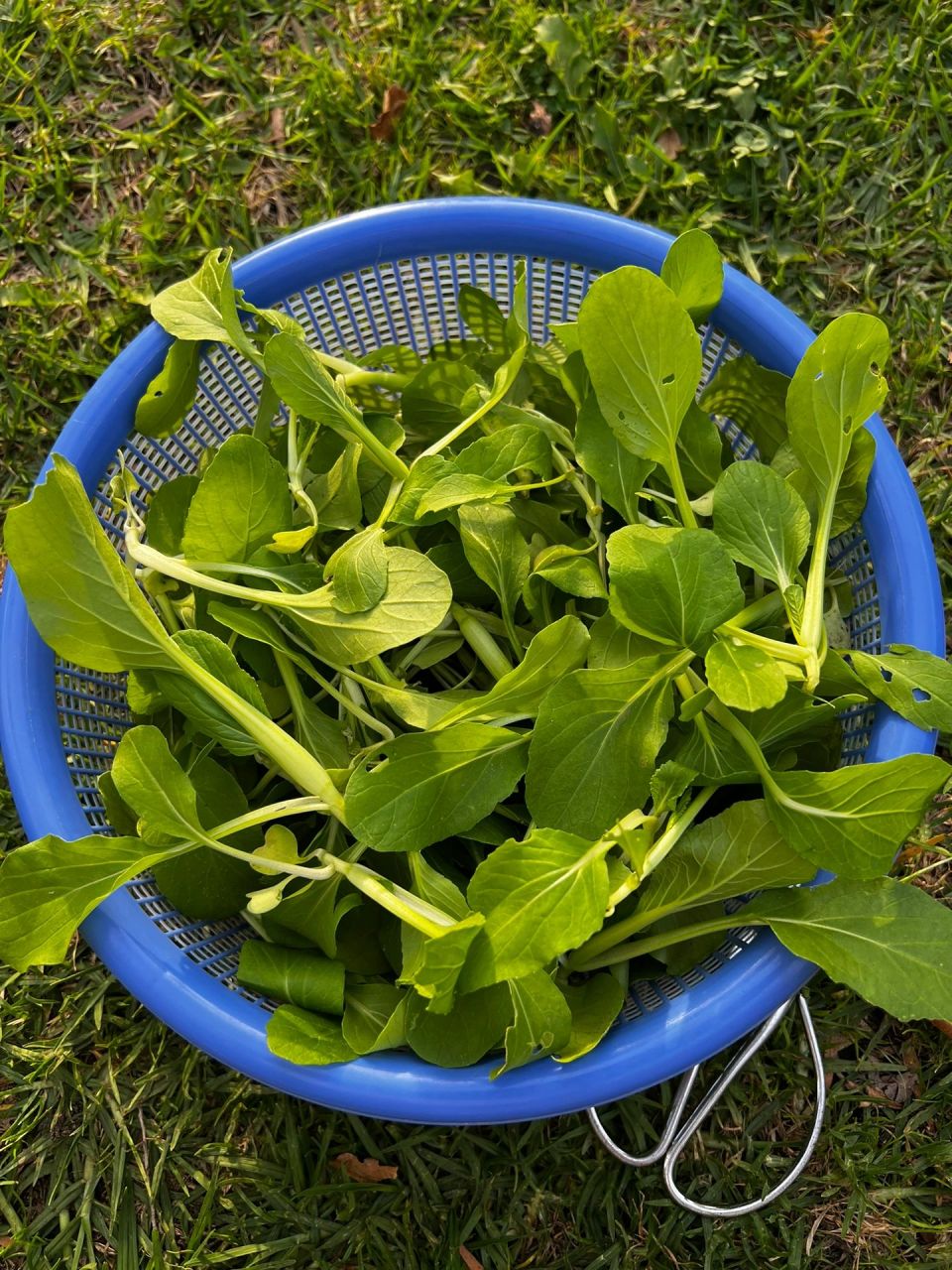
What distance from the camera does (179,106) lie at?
3.77ft

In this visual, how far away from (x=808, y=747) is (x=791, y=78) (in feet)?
2.42

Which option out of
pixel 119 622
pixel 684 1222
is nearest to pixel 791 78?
pixel 119 622

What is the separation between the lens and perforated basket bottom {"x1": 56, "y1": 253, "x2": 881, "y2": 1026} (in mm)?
757

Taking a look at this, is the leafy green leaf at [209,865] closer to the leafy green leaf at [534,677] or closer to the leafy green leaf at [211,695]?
the leafy green leaf at [211,695]

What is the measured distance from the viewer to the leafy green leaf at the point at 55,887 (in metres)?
0.67

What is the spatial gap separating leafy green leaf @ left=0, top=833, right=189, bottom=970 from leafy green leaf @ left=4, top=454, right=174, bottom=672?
12 cm

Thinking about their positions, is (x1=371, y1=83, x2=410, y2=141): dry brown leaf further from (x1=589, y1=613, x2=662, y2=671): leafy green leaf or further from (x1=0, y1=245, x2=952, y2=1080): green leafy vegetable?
(x1=589, y1=613, x2=662, y2=671): leafy green leaf

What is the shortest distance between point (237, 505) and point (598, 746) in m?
0.28

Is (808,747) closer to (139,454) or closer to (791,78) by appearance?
(139,454)

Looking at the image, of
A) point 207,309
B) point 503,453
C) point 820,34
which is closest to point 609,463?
point 503,453

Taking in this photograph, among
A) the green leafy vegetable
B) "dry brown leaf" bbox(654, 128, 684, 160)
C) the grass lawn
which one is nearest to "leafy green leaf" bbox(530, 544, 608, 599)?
the green leafy vegetable

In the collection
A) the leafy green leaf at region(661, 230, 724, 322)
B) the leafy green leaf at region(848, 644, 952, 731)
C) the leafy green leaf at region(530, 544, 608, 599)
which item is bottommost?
the leafy green leaf at region(848, 644, 952, 731)

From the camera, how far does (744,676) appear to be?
61 centimetres

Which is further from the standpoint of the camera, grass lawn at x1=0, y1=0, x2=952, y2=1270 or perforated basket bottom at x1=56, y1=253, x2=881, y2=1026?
grass lawn at x1=0, y1=0, x2=952, y2=1270
